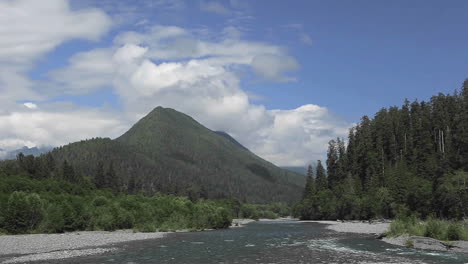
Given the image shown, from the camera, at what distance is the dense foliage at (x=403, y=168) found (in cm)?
11156

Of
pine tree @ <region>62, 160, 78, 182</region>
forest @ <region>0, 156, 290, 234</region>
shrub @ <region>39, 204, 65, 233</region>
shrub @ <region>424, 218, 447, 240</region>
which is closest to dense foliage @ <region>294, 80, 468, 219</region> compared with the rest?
shrub @ <region>424, 218, 447, 240</region>

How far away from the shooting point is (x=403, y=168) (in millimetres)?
139625

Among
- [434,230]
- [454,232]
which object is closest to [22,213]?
[434,230]

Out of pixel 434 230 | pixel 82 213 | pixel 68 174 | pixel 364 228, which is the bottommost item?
pixel 364 228

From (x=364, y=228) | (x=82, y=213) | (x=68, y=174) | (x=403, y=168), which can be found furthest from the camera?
(x=68, y=174)

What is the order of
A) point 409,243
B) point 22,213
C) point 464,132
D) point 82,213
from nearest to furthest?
point 409,243, point 22,213, point 82,213, point 464,132

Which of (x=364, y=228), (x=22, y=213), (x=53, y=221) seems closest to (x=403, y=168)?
(x=364, y=228)

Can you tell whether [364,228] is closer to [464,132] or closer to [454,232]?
[454,232]

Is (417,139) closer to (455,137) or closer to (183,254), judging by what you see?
(455,137)

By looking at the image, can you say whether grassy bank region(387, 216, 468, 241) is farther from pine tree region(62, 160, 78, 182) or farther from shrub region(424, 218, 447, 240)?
pine tree region(62, 160, 78, 182)

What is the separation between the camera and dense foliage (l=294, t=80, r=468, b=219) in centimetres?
11156

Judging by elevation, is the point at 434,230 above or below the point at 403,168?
below

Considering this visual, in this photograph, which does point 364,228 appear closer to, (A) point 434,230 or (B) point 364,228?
(B) point 364,228

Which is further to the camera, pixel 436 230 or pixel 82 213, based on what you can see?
pixel 82 213
